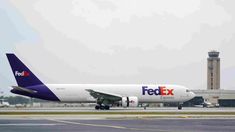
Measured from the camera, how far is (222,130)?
27141mm

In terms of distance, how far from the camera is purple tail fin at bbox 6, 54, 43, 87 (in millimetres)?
62375

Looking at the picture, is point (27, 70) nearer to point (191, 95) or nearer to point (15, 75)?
point (15, 75)

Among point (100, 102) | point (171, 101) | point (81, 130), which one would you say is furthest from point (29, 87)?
point (81, 130)

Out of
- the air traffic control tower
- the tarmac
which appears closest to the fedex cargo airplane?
the tarmac

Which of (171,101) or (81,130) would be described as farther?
(171,101)

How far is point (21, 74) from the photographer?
205 ft

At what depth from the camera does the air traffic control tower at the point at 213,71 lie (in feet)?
546

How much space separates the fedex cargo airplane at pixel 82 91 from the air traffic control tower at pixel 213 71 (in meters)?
104

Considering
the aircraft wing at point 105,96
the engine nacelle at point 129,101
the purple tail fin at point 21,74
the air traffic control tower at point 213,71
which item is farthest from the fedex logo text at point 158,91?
the air traffic control tower at point 213,71

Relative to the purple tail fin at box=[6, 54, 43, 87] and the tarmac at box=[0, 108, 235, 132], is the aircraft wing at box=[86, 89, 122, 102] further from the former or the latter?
the tarmac at box=[0, 108, 235, 132]

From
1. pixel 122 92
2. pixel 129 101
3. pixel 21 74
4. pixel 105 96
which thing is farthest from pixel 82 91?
pixel 21 74

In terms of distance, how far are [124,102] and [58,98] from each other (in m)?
8.57

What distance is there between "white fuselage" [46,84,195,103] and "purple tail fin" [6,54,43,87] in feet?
6.46

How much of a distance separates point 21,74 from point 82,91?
26.2 ft
